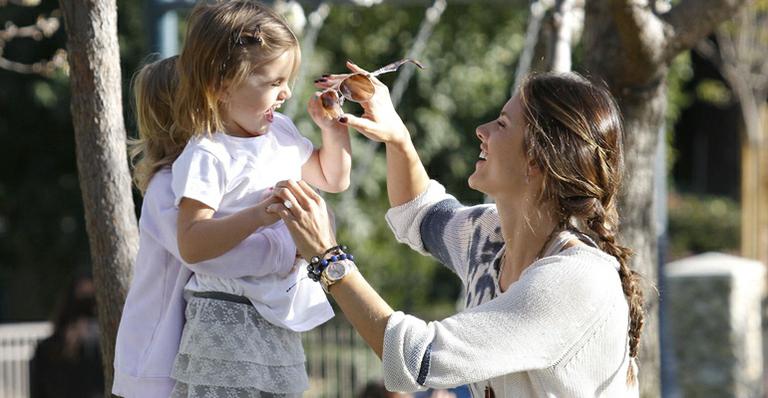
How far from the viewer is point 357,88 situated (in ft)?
8.92

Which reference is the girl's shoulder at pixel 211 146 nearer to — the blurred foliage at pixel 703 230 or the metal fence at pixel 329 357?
the metal fence at pixel 329 357

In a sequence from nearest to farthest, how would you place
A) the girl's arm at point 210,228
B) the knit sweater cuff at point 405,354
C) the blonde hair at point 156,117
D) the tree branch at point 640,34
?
the knit sweater cuff at point 405,354 < the girl's arm at point 210,228 < the blonde hair at point 156,117 < the tree branch at point 640,34

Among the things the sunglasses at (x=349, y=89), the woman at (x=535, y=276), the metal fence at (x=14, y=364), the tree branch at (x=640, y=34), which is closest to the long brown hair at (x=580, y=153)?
the woman at (x=535, y=276)

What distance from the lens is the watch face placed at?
92.0 inches

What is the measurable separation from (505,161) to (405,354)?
480mm

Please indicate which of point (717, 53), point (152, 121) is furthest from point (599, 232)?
point (717, 53)

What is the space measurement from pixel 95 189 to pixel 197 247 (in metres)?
0.66

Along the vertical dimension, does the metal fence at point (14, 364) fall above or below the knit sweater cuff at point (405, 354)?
below

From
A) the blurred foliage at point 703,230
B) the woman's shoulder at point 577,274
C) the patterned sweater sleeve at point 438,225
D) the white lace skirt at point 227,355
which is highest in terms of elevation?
the patterned sweater sleeve at point 438,225

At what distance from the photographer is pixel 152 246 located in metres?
2.59

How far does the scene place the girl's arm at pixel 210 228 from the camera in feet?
7.86

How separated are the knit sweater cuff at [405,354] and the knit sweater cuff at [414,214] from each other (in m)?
0.66

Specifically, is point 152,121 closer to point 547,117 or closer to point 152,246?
point 152,246

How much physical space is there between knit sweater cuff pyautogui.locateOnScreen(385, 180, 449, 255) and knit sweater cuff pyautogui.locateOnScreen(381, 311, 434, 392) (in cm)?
66
